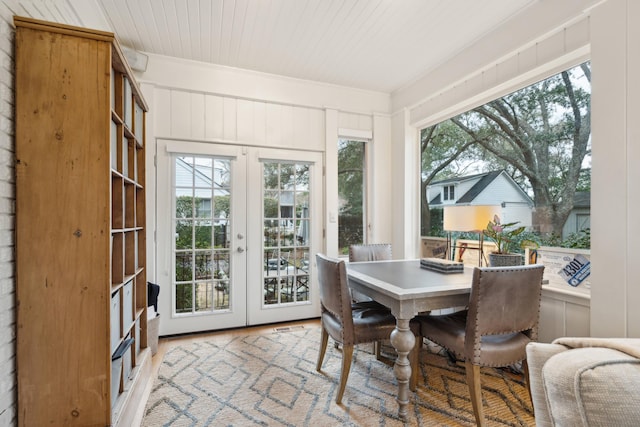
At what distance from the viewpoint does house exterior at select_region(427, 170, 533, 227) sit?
8.45 feet

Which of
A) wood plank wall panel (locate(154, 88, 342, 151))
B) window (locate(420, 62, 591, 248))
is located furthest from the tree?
wood plank wall panel (locate(154, 88, 342, 151))

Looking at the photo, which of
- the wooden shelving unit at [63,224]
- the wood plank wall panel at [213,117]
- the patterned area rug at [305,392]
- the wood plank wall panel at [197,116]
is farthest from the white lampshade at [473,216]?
the wood plank wall panel at [197,116]

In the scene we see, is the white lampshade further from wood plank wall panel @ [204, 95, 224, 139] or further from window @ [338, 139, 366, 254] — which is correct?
wood plank wall panel @ [204, 95, 224, 139]

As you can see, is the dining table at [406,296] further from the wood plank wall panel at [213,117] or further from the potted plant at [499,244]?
the wood plank wall panel at [213,117]

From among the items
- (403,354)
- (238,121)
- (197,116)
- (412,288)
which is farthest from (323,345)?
(197,116)

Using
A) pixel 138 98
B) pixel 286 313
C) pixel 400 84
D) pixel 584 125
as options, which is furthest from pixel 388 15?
pixel 286 313

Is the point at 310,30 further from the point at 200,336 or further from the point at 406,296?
the point at 200,336

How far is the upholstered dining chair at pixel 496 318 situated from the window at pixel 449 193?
1614 millimetres

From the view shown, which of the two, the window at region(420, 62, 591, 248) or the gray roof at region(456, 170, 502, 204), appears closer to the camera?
the window at region(420, 62, 591, 248)

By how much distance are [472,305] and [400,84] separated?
2862mm

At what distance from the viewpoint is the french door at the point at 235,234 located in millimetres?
3123

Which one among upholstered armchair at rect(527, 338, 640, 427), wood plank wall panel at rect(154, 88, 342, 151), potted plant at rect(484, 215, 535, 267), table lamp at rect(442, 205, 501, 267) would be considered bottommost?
upholstered armchair at rect(527, 338, 640, 427)

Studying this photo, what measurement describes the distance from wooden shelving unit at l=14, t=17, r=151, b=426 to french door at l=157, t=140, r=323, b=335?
5.66ft

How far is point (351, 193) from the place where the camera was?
12.9 feet
